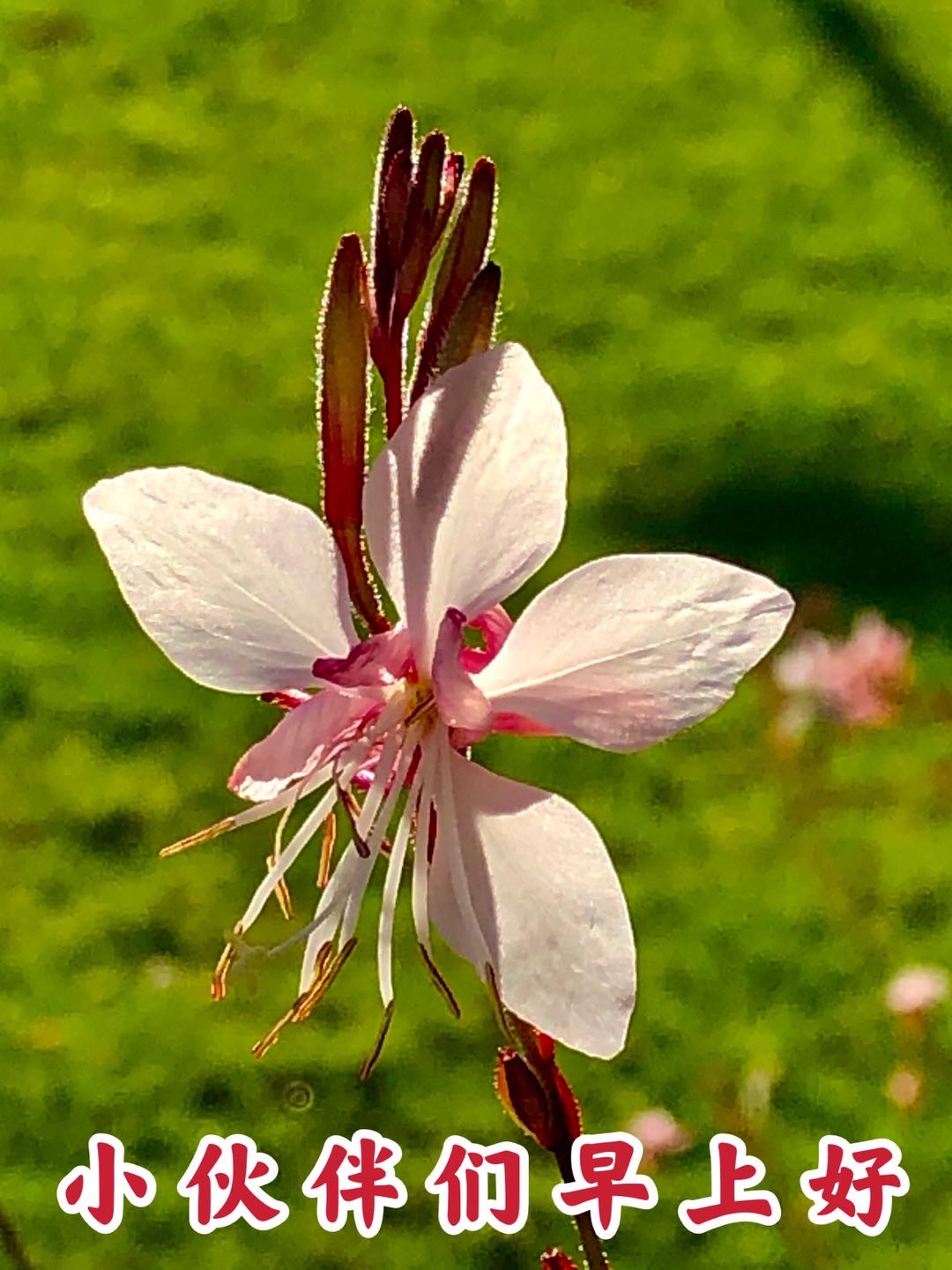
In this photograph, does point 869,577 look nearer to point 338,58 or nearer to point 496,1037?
point 496,1037


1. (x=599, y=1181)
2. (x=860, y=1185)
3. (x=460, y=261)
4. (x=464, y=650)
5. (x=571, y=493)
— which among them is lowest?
(x=860, y=1185)

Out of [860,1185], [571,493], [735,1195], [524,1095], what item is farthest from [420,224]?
[571,493]

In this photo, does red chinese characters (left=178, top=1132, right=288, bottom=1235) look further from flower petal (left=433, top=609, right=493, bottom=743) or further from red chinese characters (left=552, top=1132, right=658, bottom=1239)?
flower petal (left=433, top=609, right=493, bottom=743)

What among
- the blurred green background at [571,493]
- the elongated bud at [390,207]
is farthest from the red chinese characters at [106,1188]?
the elongated bud at [390,207]

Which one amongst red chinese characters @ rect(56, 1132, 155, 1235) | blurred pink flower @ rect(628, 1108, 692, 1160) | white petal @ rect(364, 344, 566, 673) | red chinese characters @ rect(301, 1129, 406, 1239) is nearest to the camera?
white petal @ rect(364, 344, 566, 673)

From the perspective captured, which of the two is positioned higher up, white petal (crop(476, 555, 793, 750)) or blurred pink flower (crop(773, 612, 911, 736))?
white petal (crop(476, 555, 793, 750))

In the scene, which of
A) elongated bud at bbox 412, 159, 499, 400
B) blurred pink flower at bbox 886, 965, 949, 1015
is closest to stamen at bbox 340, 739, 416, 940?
elongated bud at bbox 412, 159, 499, 400

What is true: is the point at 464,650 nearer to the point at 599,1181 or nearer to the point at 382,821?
the point at 382,821

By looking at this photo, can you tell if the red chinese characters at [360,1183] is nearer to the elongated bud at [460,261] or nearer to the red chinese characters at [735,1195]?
the red chinese characters at [735,1195]
